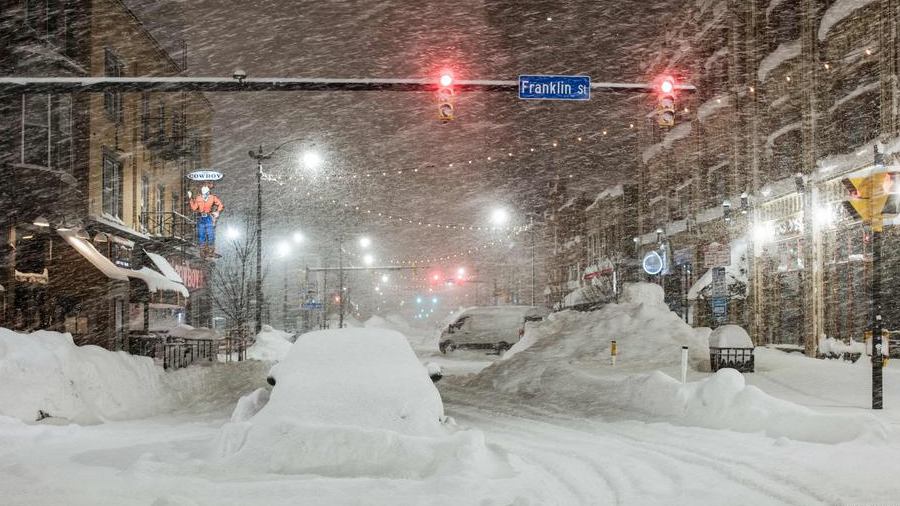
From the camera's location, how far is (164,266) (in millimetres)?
35594

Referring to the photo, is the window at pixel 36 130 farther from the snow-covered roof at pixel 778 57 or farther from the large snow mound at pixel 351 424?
the snow-covered roof at pixel 778 57

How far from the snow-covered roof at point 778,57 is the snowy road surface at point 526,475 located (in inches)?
810

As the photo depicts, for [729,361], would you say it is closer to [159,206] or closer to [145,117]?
[145,117]

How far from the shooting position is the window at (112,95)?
1148 inches

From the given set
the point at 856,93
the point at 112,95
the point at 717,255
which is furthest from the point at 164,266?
the point at 856,93

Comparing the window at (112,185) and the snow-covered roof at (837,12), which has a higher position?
the snow-covered roof at (837,12)

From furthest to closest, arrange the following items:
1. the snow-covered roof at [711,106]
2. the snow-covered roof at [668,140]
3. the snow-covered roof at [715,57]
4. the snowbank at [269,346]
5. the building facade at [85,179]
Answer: the snow-covered roof at [668,140] < the snow-covered roof at [715,57] < the snowbank at [269,346] < the snow-covered roof at [711,106] < the building facade at [85,179]

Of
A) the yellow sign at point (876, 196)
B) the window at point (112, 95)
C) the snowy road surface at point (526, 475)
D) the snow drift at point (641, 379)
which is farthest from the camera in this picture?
the window at point (112, 95)

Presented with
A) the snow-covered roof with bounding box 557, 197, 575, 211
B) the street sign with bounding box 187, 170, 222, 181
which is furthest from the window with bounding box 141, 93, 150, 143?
the snow-covered roof with bounding box 557, 197, 575, 211

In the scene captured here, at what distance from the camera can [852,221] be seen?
23.5 m

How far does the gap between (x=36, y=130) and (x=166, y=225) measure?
12.8 metres

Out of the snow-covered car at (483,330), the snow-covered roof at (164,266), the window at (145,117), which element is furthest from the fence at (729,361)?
the window at (145,117)

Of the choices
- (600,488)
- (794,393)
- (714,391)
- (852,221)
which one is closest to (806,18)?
(852,221)

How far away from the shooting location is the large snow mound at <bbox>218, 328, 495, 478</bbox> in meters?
8.22
